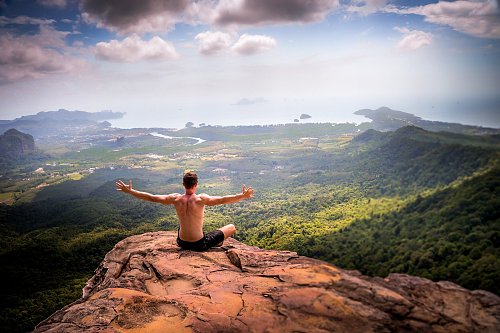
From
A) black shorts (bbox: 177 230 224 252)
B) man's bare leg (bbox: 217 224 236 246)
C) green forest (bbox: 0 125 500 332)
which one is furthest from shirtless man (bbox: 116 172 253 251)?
green forest (bbox: 0 125 500 332)

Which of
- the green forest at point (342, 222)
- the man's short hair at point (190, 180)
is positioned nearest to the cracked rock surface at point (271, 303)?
the man's short hair at point (190, 180)

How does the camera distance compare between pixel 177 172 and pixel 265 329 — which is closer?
pixel 265 329

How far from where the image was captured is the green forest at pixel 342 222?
158 feet

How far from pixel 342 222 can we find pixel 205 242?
7703 cm

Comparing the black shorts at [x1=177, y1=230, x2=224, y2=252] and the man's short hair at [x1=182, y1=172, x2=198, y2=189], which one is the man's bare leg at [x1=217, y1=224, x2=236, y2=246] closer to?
the black shorts at [x1=177, y1=230, x2=224, y2=252]

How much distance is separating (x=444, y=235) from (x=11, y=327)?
75.7 m

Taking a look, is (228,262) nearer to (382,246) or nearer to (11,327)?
(11,327)

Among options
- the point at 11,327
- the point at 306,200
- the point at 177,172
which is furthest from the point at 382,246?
the point at 177,172

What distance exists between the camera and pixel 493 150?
87.6 m

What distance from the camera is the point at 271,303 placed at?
6586 mm

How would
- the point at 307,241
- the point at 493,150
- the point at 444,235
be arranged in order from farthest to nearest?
1. the point at 493,150
2. the point at 307,241
3. the point at 444,235

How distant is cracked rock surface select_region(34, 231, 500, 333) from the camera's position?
232 inches

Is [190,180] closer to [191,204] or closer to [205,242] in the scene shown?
[191,204]

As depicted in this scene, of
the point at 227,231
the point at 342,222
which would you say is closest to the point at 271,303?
the point at 227,231
